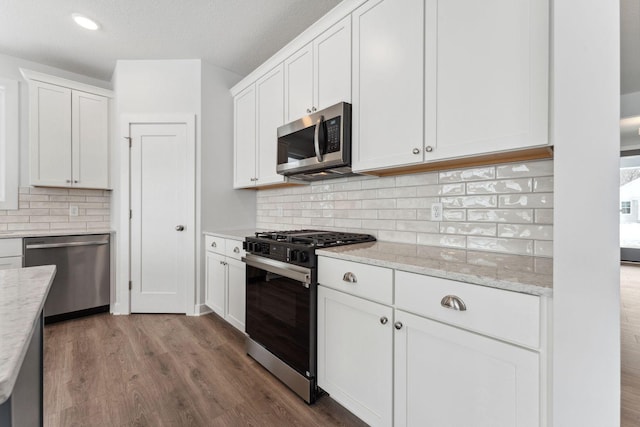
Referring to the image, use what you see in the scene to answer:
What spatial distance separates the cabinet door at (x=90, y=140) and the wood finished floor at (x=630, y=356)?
4783 millimetres

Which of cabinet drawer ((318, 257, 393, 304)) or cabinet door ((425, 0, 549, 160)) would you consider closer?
cabinet door ((425, 0, 549, 160))

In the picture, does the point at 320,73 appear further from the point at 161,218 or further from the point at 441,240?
the point at 161,218

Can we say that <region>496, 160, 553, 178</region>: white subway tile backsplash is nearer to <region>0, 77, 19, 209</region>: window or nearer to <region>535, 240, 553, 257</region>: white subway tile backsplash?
<region>535, 240, 553, 257</region>: white subway tile backsplash

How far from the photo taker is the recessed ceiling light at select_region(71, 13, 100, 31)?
254 centimetres

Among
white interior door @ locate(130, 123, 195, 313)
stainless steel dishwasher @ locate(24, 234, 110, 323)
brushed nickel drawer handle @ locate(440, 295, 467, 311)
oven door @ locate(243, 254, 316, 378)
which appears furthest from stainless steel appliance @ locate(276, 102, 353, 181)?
stainless steel dishwasher @ locate(24, 234, 110, 323)

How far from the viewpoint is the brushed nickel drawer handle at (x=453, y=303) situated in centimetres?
111

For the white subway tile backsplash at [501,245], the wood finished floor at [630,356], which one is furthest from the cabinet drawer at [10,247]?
the wood finished floor at [630,356]

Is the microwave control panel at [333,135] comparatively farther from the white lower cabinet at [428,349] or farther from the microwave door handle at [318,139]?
the white lower cabinet at [428,349]

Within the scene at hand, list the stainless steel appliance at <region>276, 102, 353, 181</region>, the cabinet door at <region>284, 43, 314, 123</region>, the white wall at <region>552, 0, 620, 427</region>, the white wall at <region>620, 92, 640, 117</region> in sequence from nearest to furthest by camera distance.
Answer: the white wall at <region>552, 0, 620, 427</region> → the stainless steel appliance at <region>276, 102, 353, 181</region> → the cabinet door at <region>284, 43, 314, 123</region> → the white wall at <region>620, 92, 640, 117</region>

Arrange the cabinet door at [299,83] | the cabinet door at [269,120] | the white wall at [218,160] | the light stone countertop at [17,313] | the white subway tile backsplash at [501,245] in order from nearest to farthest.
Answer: the light stone countertop at [17,313], the white subway tile backsplash at [501,245], the cabinet door at [299,83], the cabinet door at [269,120], the white wall at [218,160]

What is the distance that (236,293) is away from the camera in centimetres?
262

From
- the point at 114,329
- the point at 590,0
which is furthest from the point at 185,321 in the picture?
the point at 590,0

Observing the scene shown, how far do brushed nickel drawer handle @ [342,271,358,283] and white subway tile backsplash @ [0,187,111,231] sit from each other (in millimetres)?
3427

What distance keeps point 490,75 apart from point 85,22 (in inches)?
125
